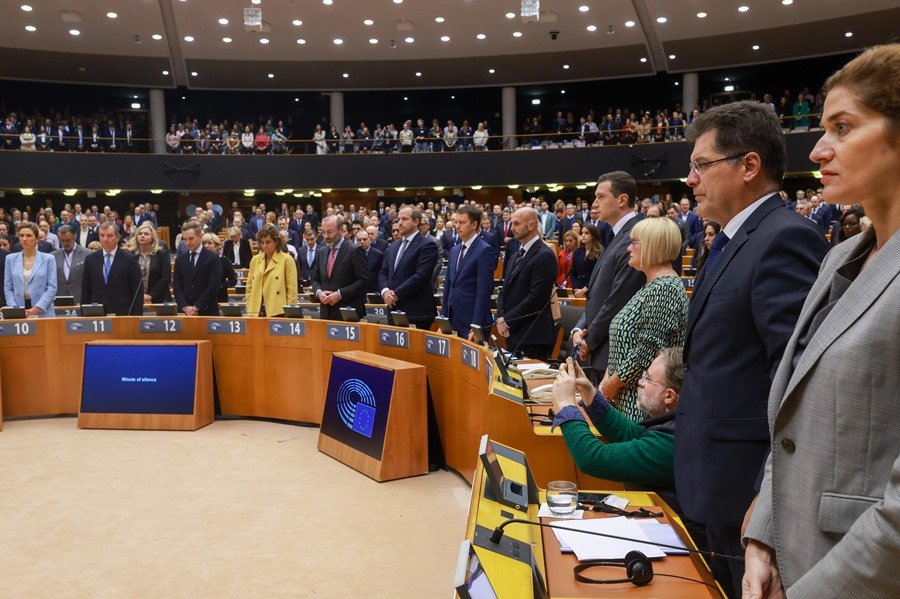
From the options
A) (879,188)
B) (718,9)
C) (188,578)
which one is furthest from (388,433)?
(718,9)

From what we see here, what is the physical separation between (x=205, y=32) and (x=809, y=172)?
1342 centimetres

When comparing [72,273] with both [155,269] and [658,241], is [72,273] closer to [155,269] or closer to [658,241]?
[155,269]

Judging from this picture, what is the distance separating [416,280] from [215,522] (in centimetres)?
231

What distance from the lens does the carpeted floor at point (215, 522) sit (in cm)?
306

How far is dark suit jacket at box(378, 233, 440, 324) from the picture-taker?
5.46 meters

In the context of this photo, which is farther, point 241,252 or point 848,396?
point 241,252

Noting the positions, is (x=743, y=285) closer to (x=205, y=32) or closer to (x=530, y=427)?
(x=530, y=427)

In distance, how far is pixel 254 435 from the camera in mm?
5379

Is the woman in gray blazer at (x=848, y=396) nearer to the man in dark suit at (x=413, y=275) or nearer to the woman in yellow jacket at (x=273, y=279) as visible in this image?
Answer: the man in dark suit at (x=413, y=275)

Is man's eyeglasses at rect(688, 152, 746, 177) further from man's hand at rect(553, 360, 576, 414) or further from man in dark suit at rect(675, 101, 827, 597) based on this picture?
man's hand at rect(553, 360, 576, 414)

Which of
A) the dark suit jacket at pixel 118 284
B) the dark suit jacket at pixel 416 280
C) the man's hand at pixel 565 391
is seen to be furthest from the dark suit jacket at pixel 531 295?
the dark suit jacket at pixel 118 284

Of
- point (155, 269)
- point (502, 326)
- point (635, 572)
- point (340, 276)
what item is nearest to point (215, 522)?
point (502, 326)

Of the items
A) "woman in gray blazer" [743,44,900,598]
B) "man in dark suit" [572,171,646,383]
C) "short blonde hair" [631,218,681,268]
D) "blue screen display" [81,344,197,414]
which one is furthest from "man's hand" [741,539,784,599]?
"blue screen display" [81,344,197,414]

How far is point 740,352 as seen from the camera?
160cm
